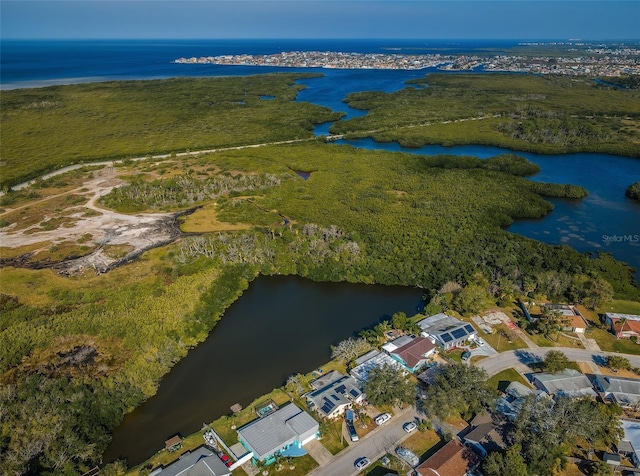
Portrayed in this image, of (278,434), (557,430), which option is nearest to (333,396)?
(278,434)

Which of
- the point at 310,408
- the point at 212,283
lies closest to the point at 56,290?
the point at 212,283

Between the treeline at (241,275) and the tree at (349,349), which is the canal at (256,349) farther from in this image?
the tree at (349,349)

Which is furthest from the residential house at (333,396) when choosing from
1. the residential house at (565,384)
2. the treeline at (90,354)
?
the residential house at (565,384)

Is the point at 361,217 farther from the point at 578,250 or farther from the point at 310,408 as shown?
the point at 310,408

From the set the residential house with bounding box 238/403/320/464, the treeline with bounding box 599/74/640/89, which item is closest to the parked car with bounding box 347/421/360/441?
the residential house with bounding box 238/403/320/464

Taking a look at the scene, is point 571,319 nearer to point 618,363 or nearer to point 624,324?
point 624,324

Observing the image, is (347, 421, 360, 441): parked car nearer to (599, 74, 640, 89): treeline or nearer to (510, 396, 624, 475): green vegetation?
(510, 396, 624, 475): green vegetation

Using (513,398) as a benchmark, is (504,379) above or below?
below
